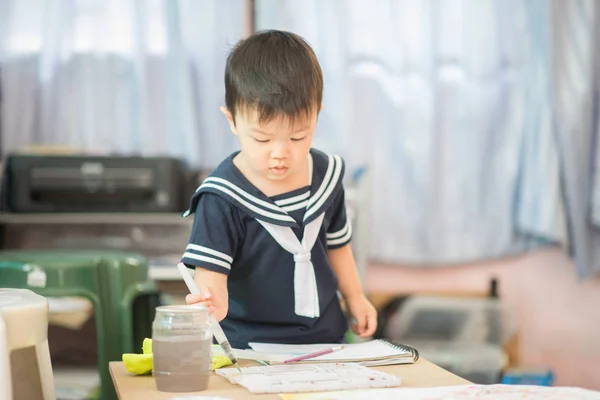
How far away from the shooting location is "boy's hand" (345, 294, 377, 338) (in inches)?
52.9

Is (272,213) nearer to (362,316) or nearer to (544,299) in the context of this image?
(362,316)

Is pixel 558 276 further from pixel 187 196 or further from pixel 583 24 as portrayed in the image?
pixel 187 196

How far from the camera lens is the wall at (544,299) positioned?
3252 millimetres

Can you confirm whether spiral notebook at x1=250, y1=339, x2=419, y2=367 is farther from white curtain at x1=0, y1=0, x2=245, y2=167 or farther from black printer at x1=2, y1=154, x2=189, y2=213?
white curtain at x1=0, y1=0, x2=245, y2=167

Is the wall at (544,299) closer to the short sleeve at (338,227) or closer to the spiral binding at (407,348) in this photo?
the short sleeve at (338,227)

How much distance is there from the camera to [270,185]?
1.28 meters

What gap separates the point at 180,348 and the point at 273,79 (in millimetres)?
428

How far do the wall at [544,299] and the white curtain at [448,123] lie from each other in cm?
8

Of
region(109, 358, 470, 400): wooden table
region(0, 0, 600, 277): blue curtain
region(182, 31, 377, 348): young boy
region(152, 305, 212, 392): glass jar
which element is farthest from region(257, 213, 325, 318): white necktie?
region(0, 0, 600, 277): blue curtain

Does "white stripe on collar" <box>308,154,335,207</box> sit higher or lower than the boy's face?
lower

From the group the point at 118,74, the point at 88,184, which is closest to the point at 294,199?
the point at 88,184

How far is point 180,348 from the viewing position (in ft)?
2.97

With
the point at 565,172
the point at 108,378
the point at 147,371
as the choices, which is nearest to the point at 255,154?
the point at 147,371

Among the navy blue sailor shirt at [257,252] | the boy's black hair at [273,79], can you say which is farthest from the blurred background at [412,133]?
the boy's black hair at [273,79]
